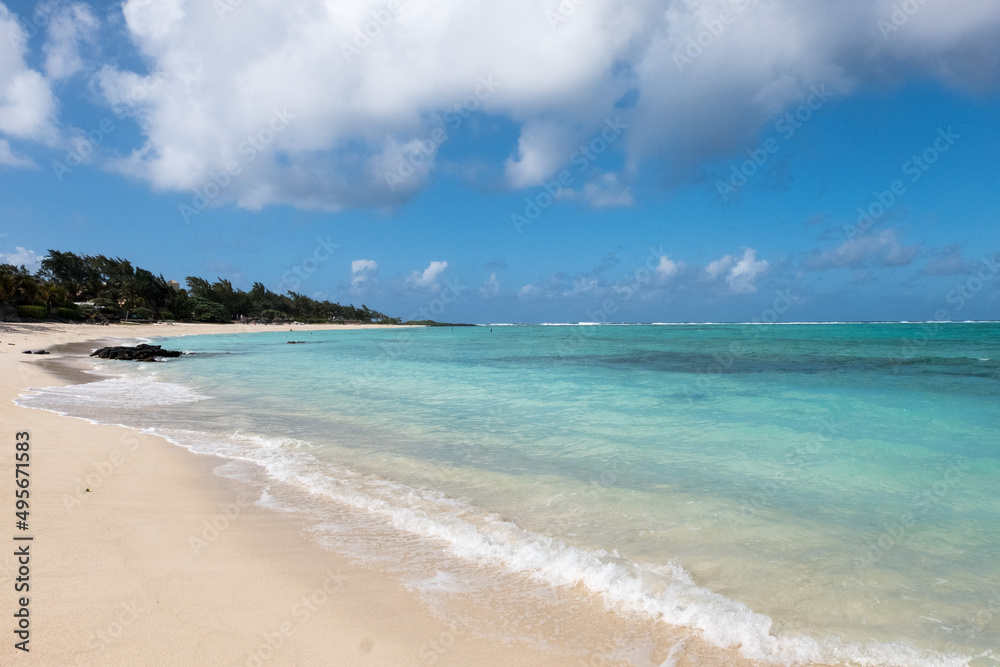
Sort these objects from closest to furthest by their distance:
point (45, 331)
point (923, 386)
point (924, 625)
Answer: point (924, 625) < point (923, 386) < point (45, 331)

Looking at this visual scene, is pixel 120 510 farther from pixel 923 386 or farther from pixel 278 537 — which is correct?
pixel 923 386

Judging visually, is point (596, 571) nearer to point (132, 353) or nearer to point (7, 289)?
point (132, 353)

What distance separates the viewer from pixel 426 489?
241 inches

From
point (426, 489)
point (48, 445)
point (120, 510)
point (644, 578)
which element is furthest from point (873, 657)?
point (48, 445)

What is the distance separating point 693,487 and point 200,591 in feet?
17.7

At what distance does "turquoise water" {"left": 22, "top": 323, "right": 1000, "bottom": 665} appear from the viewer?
3527mm

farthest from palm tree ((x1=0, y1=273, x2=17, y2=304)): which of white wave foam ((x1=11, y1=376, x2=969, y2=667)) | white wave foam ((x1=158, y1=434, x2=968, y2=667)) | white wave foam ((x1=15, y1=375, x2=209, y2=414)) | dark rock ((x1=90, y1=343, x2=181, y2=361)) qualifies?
white wave foam ((x1=158, y1=434, x2=968, y2=667))

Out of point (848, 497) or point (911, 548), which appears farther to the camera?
point (848, 497)

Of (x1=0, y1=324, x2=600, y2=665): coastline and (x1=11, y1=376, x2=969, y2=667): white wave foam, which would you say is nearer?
(x1=0, y1=324, x2=600, y2=665): coastline

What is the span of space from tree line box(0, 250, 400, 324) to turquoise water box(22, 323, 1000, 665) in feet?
158

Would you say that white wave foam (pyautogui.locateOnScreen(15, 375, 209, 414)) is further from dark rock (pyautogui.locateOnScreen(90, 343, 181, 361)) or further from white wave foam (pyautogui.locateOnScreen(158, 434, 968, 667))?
dark rock (pyautogui.locateOnScreen(90, 343, 181, 361))

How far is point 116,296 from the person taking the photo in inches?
2736

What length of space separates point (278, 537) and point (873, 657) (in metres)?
4.67

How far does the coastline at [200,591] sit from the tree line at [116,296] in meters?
56.3
